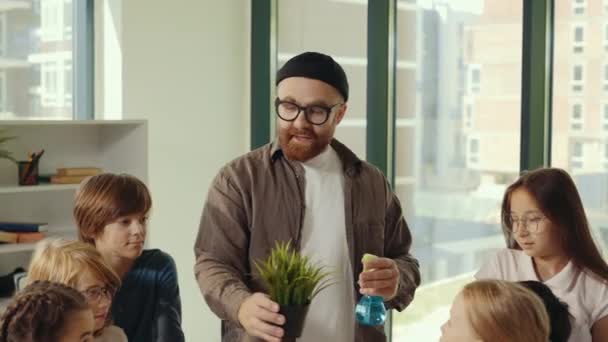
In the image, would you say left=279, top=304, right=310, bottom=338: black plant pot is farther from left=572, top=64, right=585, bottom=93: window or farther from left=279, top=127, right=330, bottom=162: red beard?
left=572, top=64, right=585, bottom=93: window

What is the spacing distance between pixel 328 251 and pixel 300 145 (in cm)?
30

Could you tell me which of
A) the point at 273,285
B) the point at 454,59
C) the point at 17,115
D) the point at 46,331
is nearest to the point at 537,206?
the point at 273,285

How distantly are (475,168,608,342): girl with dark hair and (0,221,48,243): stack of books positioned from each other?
2.35m

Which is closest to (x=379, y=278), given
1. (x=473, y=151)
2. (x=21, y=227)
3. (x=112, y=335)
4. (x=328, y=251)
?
(x=328, y=251)

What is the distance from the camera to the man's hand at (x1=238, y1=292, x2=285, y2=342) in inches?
78.8

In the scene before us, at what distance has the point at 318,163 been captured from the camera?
8.27 ft

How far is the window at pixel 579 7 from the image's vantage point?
3.76m

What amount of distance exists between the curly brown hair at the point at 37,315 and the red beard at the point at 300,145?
763 millimetres

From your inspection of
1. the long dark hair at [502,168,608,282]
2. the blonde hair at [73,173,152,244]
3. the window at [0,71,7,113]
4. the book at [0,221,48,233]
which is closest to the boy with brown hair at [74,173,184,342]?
the blonde hair at [73,173,152,244]

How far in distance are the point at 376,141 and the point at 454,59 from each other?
22.5 inches

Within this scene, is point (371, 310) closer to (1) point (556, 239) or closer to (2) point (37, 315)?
(1) point (556, 239)

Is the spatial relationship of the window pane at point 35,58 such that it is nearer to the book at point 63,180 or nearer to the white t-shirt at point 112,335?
the book at point 63,180

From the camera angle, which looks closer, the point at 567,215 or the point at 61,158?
the point at 567,215

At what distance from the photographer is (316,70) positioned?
2.38 meters
